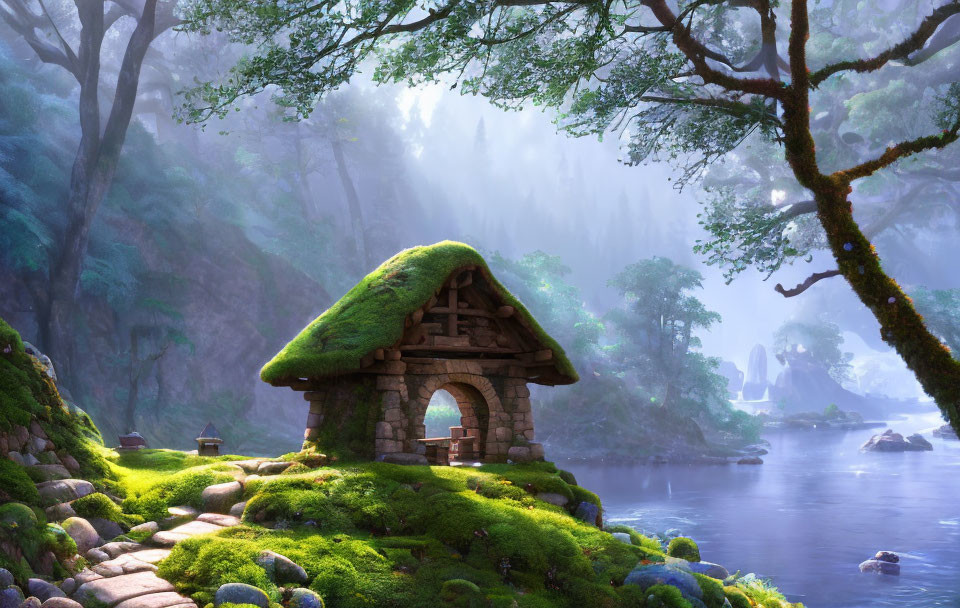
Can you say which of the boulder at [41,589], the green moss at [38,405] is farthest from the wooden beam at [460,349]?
the boulder at [41,589]

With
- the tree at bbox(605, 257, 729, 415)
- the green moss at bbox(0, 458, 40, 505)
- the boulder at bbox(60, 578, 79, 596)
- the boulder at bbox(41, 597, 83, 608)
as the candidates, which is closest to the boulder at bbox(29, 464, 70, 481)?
the green moss at bbox(0, 458, 40, 505)

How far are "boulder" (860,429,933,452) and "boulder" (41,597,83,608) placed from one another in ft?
192

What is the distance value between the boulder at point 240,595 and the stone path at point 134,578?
0.26 metres

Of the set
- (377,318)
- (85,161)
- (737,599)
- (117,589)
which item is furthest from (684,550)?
(85,161)

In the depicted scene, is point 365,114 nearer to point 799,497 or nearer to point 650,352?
point 650,352

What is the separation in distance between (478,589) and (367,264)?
157 feet

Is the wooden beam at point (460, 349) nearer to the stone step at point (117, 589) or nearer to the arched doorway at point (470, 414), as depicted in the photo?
the arched doorway at point (470, 414)

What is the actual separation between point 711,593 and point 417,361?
6.05m

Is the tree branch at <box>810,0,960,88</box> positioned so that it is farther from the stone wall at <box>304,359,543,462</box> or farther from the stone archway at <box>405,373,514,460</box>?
the stone archway at <box>405,373,514,460</box>

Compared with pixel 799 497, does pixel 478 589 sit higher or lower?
higher

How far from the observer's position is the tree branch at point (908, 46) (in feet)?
39.3

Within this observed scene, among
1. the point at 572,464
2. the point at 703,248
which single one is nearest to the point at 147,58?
the point at 572,464

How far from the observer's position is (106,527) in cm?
896

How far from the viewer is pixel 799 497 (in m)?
34.2
